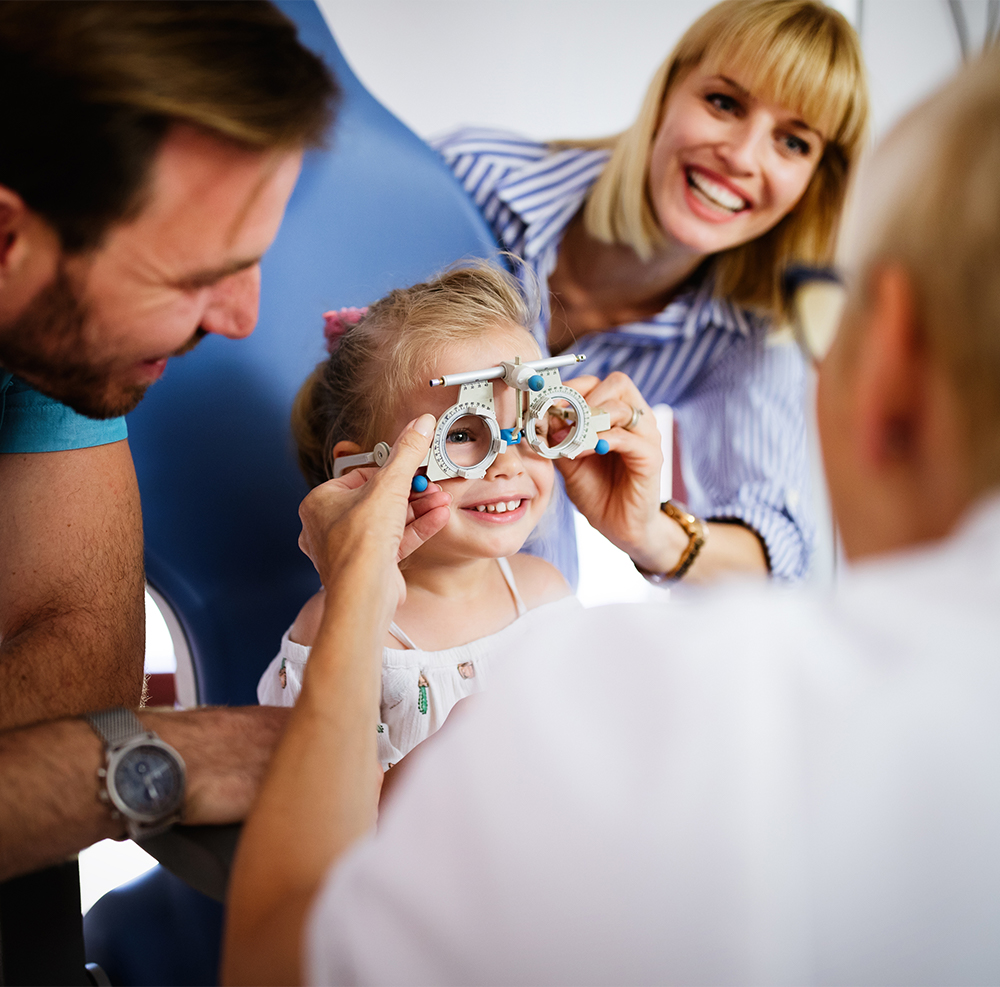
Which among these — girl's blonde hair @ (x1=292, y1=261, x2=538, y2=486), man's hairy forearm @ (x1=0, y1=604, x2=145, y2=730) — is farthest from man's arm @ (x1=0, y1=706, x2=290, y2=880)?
girl's blonde hair @ (x1=292, y1=261, x2=538, y2=486)

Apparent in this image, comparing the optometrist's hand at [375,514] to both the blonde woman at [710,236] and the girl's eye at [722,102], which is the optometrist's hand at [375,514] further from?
the girl's eye at [722,102]

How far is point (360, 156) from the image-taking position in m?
1.70

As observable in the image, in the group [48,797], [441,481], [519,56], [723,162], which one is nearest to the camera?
[48,797]

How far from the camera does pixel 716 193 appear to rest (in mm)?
1836

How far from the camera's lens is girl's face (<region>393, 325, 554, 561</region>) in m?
1.37

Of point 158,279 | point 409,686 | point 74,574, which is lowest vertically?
point 409,686

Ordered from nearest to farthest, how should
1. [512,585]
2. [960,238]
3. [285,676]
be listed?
[960,238], [285,676], [512,585]

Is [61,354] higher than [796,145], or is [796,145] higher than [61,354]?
[796,145]

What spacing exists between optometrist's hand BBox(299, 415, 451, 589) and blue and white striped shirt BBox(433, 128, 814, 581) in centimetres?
72

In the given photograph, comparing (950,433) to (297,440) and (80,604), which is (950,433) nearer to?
(80,604)

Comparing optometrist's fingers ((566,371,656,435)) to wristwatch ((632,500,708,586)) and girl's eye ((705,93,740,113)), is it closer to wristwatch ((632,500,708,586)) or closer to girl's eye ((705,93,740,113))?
wristwatch ((632,500,708,586))

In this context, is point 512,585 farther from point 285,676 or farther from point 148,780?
point 148,780

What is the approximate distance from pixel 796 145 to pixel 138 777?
1641 millimetres

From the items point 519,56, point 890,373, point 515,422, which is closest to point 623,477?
point 515,422
